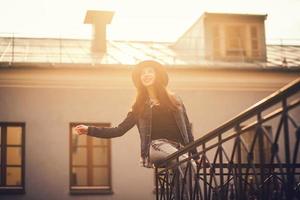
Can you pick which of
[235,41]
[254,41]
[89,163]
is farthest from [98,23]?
[254,41]

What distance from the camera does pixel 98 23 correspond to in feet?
55.0

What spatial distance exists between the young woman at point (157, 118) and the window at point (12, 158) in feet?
30.4

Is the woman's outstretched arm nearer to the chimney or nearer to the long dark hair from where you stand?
the long dark hair

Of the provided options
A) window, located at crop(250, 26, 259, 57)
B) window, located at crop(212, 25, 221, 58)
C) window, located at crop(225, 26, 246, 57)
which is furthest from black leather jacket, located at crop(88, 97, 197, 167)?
window, located at crop(250, 26, 259, 57)

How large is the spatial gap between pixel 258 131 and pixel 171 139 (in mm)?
2017

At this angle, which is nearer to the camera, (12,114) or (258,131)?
(258,131)

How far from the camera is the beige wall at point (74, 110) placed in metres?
13.8

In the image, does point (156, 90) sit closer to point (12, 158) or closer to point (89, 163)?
point (89, 163)

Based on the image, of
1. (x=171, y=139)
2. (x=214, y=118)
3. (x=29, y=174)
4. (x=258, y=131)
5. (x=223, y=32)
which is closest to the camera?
(x=258, y=131)

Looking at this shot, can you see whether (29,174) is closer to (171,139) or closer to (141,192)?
(141,192)

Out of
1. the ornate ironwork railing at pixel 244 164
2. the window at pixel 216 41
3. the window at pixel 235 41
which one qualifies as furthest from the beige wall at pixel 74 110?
the ornate ironwork railing at pixel 244 164

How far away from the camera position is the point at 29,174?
13625 millimetres

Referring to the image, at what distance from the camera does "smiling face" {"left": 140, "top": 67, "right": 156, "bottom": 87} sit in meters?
5.12

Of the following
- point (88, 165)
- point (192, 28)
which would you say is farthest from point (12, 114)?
point (192, 28)
